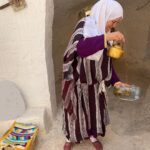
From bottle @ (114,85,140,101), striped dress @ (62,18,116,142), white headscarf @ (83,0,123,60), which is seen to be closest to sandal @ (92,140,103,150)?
striped dress @ (62,18,116,142)

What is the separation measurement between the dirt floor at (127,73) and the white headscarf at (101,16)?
1091 mm

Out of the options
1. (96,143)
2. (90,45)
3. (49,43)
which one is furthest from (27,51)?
(96,143)

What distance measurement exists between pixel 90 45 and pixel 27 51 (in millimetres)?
771

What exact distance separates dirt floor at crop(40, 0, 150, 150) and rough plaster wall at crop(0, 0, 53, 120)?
453mm

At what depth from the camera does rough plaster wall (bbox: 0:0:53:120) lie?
275 cm

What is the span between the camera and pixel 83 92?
2.75 m

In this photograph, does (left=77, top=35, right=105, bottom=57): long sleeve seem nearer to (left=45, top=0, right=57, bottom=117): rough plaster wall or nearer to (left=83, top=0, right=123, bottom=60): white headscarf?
(left=83, top=0, right=123, bottom=60): white headscarf

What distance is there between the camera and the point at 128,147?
3.07m

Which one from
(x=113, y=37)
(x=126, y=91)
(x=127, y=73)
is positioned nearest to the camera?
(x=113, y=37)

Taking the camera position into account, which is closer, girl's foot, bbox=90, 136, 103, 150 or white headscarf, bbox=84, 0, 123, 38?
white headscarf, bbox=84, 0, 123, 38

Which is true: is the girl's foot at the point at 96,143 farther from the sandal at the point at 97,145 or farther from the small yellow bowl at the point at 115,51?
the small yellow bowl at the point at 115,51

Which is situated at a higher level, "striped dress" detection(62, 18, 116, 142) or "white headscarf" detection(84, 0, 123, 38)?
"white headscarf" detection(84, 0, 123, 38)

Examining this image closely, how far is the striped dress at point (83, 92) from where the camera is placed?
8.35ft

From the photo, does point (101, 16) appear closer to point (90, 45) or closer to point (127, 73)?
point (90, 45)
